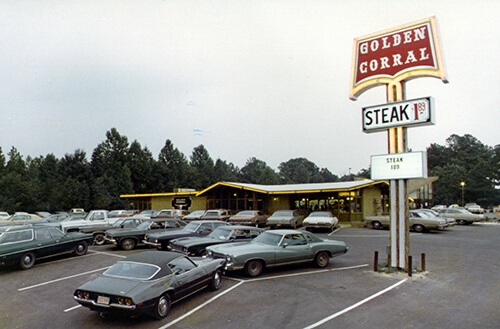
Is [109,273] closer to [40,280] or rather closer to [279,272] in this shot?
[40,280]

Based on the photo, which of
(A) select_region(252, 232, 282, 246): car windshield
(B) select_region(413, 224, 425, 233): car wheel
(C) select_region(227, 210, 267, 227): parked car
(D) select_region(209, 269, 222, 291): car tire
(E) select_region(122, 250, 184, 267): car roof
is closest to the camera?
(E) select_region(122, 250, 184, 267): car roof

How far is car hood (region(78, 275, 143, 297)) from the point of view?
6.33m

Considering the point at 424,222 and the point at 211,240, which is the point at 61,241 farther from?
the point at 424,222

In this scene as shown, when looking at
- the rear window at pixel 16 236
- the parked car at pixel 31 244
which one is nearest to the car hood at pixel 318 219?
the parked car at pixel 31 244

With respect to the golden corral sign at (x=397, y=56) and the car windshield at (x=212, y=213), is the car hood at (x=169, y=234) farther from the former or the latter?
the car windshield at (x=212, y=213)

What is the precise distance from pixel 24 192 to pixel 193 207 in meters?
27.9

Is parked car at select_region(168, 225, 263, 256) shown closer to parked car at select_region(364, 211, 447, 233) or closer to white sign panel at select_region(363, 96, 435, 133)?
white sign panel at select_region(363, 96, 435, 133)

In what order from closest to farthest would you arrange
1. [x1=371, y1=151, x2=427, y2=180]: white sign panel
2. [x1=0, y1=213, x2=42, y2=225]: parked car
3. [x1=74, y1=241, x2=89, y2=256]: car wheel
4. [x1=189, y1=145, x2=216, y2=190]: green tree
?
[x1=371, y1=151, x2=427, y2=180]: white sign panel → [x1=74, y1=241, x2=89, y2=256]: car wheel → [x1=0, y1=213, x2=42, y2=225]: parked car → [x1=189, y1=145, x2=216, y2=190]: green tree

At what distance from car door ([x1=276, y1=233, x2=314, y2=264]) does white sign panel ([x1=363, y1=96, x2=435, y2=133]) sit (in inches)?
190

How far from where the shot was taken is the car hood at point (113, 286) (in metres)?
6.33

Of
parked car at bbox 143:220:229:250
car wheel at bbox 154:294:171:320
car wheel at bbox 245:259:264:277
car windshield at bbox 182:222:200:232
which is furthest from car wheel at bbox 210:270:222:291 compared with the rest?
car windshield at bbox 182:222:200:232

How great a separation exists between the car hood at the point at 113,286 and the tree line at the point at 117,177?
162 feet

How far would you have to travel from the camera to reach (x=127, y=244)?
15.4m

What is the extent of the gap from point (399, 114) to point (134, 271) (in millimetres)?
9889
